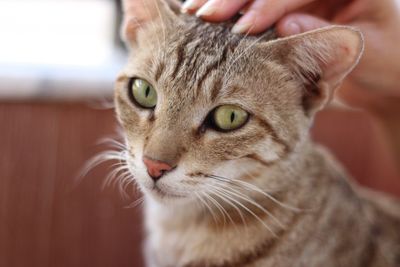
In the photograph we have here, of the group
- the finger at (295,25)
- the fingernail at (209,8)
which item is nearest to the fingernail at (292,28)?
the finger at (295,25)

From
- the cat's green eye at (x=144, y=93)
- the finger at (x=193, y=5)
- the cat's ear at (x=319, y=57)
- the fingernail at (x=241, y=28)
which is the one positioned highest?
the finger at (x=193, y=5)

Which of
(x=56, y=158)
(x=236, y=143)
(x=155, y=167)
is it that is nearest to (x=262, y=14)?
(x=236, y=143)

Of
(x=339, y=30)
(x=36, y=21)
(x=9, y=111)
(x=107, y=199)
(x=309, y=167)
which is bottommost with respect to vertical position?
(x=107, y=199)

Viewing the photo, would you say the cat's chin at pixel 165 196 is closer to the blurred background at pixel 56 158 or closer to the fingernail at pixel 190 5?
the fingernail at pixel 190 5

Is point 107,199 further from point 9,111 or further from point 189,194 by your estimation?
point 189,194

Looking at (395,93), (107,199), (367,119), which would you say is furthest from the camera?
(367,119)

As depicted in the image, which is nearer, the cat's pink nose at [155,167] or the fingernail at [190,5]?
the cat's pink nose at [155,167]

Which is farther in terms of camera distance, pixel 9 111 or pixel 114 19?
pixel 114 19

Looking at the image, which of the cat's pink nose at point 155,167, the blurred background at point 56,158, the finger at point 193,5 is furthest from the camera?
the blurred background at point 56,158

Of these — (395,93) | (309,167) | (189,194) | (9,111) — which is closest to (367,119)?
(395,93)
